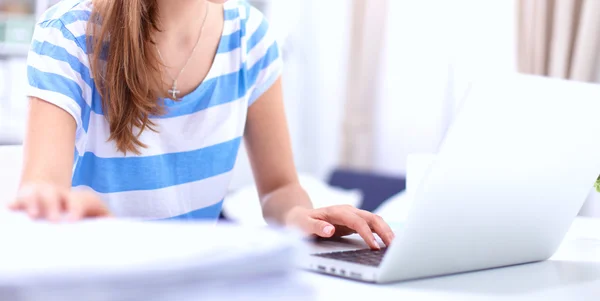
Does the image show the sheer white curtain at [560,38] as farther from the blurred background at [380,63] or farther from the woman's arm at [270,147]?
the woman's arm at [270,147]

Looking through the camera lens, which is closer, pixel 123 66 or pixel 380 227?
pixel 380 227

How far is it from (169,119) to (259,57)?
0.78 ft

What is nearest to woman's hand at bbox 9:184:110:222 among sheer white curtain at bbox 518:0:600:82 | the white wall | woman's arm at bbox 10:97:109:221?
woman's arm at bbox 10:97:109:221

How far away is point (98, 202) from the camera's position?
1.93ft

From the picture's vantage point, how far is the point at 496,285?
74 centimetres

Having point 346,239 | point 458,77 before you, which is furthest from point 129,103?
point 458,77

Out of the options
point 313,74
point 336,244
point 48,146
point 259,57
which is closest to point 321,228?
point 336,244

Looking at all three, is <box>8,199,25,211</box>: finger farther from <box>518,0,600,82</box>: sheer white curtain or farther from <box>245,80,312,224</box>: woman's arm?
<box>518,0,600,82</box>: sheer white curtain

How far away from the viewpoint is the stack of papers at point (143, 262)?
40 cm

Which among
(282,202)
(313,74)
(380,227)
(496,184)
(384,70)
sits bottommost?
(313,74)

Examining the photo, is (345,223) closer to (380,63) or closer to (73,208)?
(73,208)

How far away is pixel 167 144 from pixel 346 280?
618 millimetres

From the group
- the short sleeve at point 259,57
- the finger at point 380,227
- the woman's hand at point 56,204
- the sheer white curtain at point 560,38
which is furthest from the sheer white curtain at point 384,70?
the woman's hand at point 56,204

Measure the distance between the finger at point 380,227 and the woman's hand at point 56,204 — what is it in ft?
1.35
